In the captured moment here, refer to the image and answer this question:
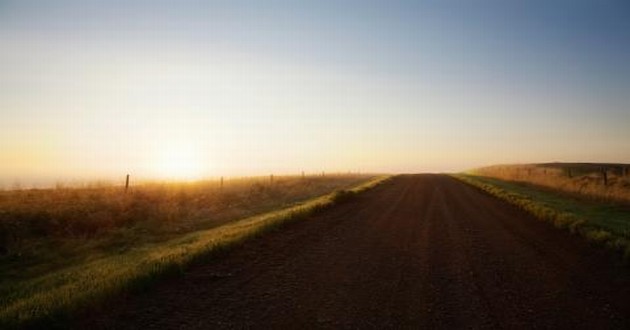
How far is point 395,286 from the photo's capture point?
8516mm

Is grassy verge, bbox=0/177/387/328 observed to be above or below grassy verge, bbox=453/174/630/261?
below

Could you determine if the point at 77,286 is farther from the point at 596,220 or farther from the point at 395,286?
the point at 596,220

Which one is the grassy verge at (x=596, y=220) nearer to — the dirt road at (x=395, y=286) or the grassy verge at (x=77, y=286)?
the dirt road at (x=395, y=286)

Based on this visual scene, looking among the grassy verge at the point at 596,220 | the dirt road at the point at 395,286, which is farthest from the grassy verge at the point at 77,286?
the grassy verge at the point at 596,220

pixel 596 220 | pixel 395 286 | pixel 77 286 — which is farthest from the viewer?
pixel 596 220

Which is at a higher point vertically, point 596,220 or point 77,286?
point 596,220

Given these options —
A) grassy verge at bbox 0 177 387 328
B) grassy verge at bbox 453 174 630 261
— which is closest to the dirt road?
grassy verge at bbox 0 177 387 328

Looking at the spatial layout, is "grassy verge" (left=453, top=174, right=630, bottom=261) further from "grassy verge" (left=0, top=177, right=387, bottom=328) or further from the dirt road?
"grassy verge" (left=0, top=177, right=387, bottom=328)

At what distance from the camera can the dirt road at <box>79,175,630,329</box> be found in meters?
6.89

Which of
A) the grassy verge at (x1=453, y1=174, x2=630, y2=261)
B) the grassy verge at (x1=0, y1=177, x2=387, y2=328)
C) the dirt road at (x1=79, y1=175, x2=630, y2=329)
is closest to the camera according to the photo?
the dirt road at (x1=79, y1=175, x2=630, y2=329)

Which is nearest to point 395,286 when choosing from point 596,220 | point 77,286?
point 77,286

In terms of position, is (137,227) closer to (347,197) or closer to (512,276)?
(347,197)

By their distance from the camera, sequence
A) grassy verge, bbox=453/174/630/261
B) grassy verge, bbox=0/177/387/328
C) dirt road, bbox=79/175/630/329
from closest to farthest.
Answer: dirt road, bbox=79/175/630/329, grassy verge, bbox=0/177/387/328, grassy verge, bbox=453/174/630/261

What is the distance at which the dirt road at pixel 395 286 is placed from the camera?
6891mm
